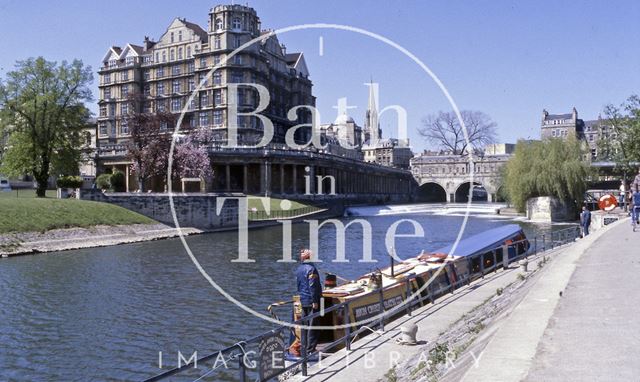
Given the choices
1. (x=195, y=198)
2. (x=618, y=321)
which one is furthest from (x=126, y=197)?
(x=618, y=321)

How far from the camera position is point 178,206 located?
61031 mm

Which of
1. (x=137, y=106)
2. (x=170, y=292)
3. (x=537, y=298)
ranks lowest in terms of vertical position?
(x=170, y=292)

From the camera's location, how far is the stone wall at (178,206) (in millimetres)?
58219

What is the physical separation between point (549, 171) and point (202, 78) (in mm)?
66556

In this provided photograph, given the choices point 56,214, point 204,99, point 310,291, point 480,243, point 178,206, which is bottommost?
point 480,243

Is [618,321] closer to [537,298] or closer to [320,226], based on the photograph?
[537,298]

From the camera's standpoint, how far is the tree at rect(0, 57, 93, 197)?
6400 centimetres

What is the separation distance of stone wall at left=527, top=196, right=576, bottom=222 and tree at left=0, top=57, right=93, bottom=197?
60.2 metres

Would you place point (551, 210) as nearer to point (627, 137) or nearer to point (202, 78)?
point (627, 137)

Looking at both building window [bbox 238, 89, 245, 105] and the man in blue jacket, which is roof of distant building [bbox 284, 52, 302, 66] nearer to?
building window [bbox 238, 89, 245, 105]

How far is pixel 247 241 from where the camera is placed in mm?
51344

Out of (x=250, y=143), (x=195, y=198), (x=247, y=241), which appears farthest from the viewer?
(x=250, y=143)

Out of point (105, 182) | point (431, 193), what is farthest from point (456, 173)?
point (105, 182)

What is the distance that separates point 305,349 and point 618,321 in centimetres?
608
